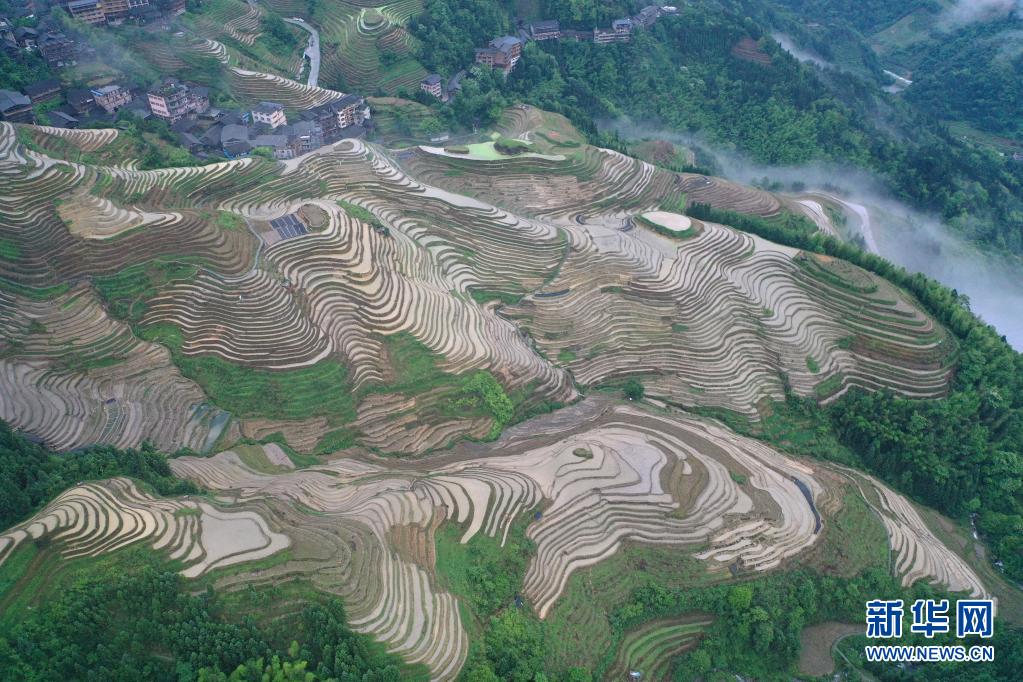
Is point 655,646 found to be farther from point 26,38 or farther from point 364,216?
point 26,38

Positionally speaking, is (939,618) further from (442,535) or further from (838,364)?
(442,535)

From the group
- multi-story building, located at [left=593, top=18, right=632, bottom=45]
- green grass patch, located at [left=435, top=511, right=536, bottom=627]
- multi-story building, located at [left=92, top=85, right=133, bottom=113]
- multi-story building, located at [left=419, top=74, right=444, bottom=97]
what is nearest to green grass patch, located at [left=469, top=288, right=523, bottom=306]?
green grass patch, located at [left=435, top=511, right=536, bottom=627]

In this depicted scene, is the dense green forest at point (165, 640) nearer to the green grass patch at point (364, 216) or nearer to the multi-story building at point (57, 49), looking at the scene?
the green grass patch at point (364, 216)

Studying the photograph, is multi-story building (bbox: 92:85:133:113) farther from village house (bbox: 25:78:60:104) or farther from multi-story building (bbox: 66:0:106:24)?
multi-story building (bbox: 66:0:106:24)

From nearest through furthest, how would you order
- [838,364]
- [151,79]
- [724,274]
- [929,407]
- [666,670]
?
[666,670]
[929,407]
[838,364]
[724,274]
[151,79]

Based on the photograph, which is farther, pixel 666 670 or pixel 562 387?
pixel 562 387

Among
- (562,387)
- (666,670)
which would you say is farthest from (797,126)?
(666,670)

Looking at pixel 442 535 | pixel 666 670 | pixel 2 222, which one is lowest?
pixel 666 670
